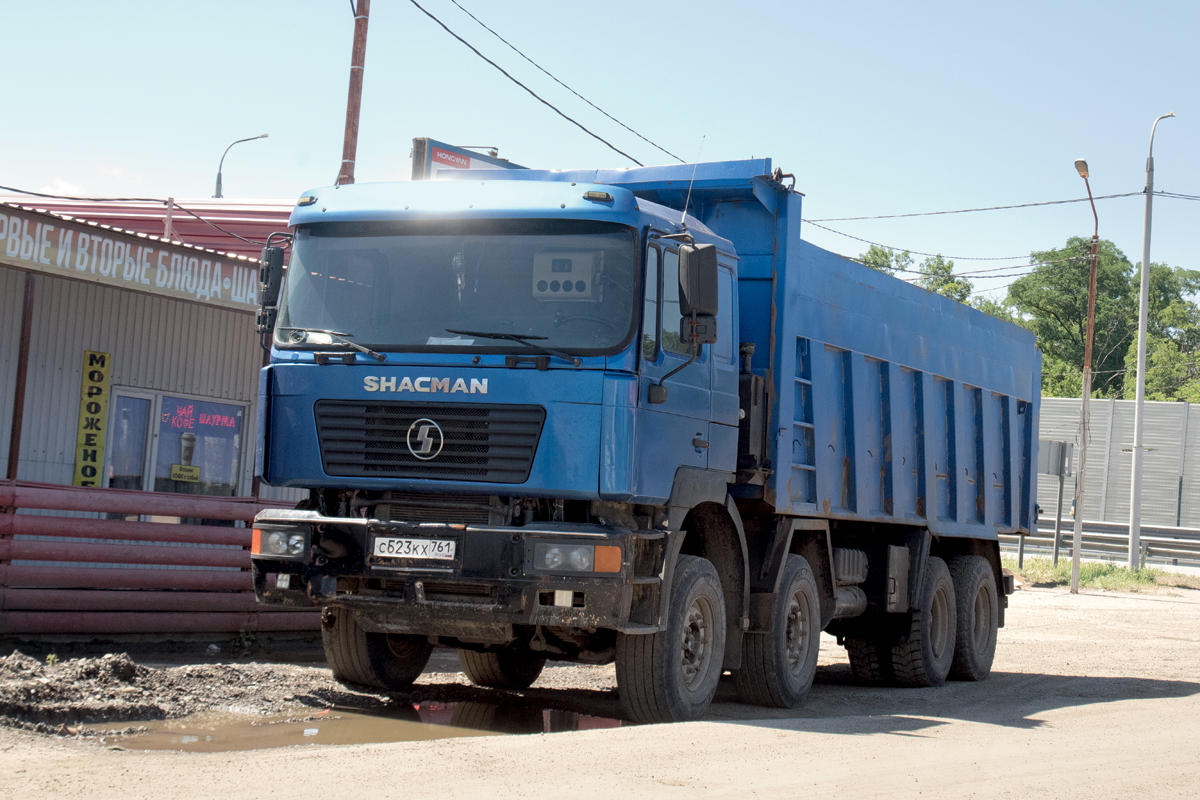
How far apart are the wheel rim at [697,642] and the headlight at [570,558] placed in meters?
1.21

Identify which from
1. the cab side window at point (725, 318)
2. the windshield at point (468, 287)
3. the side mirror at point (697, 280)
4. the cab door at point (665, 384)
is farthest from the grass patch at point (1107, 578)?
the windshield at point (468, 287)

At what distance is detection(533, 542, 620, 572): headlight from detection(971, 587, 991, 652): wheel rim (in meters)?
7.14

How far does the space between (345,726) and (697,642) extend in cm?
229

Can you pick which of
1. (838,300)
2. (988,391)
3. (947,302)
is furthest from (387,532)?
(988,391)

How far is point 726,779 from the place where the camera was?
636 centimetres

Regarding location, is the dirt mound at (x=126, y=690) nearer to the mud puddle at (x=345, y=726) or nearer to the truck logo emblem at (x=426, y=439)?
the mud puddle at (x=345, y=726)

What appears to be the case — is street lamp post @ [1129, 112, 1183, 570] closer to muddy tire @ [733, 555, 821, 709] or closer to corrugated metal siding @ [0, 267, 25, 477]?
muddy tire @ [733, 555, 821, 709]

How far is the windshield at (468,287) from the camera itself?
779cm

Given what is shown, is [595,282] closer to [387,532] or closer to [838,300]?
[387,532]

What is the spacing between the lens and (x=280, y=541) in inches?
316

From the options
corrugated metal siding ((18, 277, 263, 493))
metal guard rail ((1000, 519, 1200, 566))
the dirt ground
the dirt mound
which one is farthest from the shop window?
metal guard rail ((1000, 519, 1200, 566))

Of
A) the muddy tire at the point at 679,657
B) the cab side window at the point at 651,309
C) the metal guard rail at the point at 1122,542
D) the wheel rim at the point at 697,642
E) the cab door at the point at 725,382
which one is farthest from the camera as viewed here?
the metal guard rail at the point at 1122,542

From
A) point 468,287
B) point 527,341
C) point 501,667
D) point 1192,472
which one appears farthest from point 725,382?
point 1192,472

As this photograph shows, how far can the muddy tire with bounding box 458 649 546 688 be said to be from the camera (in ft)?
33.2
